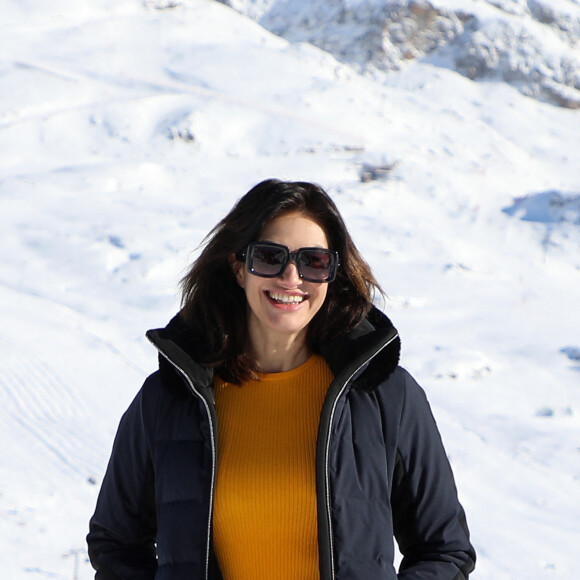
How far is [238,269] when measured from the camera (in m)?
1.81

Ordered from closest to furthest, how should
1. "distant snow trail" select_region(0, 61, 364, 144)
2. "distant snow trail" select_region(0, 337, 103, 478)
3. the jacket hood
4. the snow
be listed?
the jacket hood, "distant snow trail" select_region(0, 337, 103, 478), the snow, "distant snow trail" select_region(0, 61, 364, 144)

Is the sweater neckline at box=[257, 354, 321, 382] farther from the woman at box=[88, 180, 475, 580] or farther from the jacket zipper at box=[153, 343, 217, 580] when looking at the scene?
the jacket zipper at box=[153, 343, 217, 580]

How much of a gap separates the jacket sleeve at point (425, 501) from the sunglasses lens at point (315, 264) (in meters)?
0.29

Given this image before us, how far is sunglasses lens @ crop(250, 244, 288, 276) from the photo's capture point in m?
1.65

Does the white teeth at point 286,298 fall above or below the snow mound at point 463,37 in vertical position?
above

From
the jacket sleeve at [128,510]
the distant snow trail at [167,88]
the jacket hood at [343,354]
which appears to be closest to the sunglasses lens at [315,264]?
the jacket hood at [343,354]

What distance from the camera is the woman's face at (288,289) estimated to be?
166 centimetres

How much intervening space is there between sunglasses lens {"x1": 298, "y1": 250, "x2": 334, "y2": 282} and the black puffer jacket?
0.15 meters

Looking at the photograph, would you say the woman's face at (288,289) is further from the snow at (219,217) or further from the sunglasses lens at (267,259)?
the snow at (219,217)

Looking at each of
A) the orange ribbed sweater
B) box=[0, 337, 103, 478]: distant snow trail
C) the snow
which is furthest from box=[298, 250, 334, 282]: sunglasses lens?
box=[0, 337, 103, 478]: distant snow trail

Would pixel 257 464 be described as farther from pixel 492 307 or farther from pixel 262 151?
pixel 262 151

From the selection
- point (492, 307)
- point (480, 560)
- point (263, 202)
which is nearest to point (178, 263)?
point (492, 307)

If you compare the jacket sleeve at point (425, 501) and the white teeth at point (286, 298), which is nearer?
the jacket sleeve at point (425, 501)

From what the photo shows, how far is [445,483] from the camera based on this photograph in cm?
158
